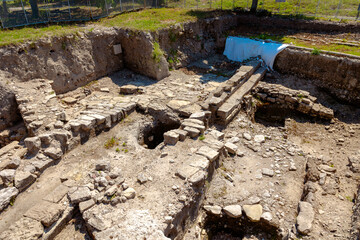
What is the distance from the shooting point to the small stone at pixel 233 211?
16.6 ft

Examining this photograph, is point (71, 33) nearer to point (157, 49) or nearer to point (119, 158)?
point (157, 49)

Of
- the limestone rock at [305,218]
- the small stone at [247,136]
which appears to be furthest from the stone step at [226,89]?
the limestone rock at [305,218]

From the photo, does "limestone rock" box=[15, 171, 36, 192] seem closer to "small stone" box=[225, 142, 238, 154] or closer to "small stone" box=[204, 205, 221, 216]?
"small stone" box=[204, 205, 221, 216]

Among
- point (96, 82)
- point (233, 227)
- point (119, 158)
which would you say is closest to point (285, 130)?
point (233, 227)

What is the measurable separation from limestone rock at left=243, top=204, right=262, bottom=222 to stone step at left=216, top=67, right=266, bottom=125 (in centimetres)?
301

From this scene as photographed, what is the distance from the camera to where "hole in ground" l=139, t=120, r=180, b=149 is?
7.53m

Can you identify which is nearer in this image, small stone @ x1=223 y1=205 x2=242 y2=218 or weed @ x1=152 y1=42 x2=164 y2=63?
small stone @ x1=223 y1=205 x2=242 y2=218

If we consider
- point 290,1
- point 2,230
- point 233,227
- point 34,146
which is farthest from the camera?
point 290,1

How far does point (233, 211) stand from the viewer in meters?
5.10

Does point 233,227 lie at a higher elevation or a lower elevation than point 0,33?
lower

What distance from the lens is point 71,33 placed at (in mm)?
8766

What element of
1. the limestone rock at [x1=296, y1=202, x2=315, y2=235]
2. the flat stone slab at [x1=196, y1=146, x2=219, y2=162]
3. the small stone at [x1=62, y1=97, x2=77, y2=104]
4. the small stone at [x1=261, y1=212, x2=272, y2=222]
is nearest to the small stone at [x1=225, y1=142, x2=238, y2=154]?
the flat stone slab at [x1=196, y1=146, x2=219, y2=162]

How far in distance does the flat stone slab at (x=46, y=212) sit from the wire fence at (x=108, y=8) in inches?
321

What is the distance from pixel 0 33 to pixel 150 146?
6725 millimetres
